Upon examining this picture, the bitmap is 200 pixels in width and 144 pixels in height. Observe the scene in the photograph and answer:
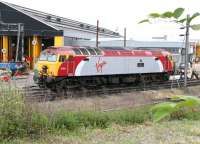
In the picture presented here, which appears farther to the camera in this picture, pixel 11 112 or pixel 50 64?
pixel 50 64

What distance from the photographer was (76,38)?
161 ft

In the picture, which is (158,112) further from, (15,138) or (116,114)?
(116,114)

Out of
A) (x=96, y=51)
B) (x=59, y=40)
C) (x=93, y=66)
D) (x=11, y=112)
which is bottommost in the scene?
(x=11, y=112)

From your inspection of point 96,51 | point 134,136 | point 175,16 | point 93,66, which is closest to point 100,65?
point 93,66

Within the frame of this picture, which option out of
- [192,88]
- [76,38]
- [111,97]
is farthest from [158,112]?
[76,38]

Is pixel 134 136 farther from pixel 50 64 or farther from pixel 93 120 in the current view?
pixel 50 64

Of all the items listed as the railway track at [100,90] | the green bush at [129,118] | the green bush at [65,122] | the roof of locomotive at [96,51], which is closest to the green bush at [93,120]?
the green bush at [129,118]

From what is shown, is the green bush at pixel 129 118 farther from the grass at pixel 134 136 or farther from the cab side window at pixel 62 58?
the cab side window at pixel 62 58

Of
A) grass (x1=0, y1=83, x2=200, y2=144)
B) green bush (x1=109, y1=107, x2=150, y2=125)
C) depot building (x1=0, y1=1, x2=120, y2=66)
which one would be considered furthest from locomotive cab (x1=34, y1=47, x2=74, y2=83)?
depot building (x1=0, y1=1, x2=120, y2=66)

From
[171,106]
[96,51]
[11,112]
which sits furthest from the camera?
[96,51]

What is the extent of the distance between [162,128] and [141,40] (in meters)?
49.3

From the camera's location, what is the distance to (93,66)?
2569 cm

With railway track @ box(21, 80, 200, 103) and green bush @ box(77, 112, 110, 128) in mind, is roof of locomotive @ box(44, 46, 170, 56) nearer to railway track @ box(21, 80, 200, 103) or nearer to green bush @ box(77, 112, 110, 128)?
railway track @ box(21, 80, 200, 103)

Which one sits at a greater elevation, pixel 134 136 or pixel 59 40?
pixel 59 40
